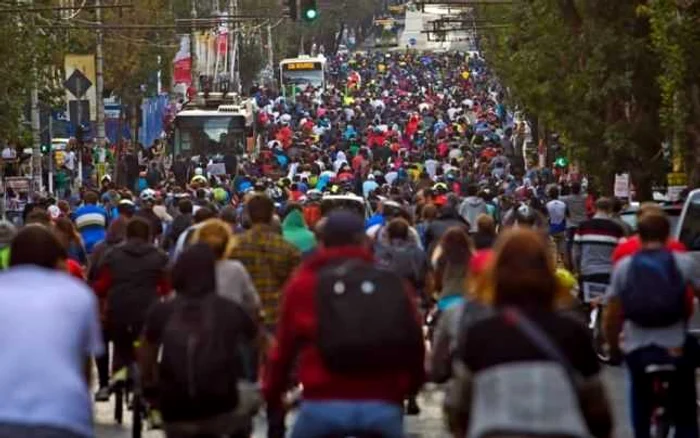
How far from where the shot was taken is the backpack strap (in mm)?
8352

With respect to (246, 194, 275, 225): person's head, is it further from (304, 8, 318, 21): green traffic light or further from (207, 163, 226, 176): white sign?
(207, 163, 226, 176): white sign

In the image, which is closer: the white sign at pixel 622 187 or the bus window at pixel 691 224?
the bus window at pixel 691 224

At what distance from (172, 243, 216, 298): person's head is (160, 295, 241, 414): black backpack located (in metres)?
0.35

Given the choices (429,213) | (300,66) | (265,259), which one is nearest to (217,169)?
(429,213)

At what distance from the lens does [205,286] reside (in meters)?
11.0

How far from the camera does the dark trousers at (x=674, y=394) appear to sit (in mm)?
13539

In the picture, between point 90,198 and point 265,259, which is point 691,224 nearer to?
point 265,259

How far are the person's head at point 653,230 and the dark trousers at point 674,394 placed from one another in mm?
623

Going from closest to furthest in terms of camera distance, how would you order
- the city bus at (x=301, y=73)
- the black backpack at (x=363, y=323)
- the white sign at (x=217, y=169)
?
1. the black backpack at (x=363, y=323)
2. the white sign at (x=217, y=169)
3. the city bus at (x=301, y=73)

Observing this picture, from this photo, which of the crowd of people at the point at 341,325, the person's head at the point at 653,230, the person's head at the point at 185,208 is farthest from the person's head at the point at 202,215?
the person's head at the point at 653,230

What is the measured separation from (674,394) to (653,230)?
40.4 inches

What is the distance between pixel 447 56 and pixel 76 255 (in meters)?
145

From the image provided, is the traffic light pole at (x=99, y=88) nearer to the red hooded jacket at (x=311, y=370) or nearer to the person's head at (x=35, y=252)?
the person's head at (x=35, y=252)

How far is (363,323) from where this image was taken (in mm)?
9242
